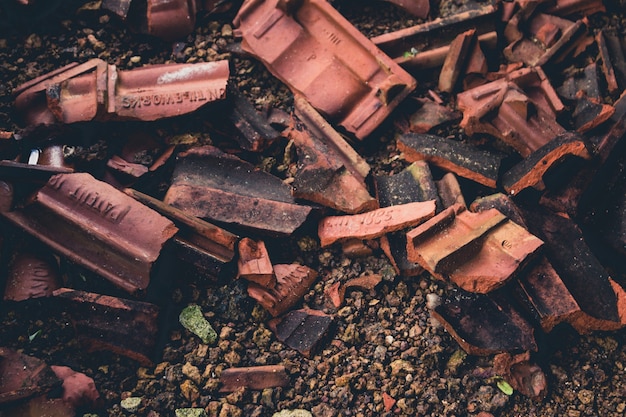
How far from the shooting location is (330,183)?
3.26 m

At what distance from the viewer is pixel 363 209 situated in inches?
127

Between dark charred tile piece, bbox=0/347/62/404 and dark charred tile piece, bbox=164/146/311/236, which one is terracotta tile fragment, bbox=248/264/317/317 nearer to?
dark charred tile piece, bbox=164/146/311/236

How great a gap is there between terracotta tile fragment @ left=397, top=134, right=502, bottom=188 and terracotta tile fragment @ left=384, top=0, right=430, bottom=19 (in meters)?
1.12

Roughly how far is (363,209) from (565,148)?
1200mm

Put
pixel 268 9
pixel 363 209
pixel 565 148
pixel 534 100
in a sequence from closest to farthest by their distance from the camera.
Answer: pixel 565 148, pixel 363 209, pixel 534 100, pixel 268 9

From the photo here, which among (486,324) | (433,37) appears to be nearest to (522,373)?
(486,324)

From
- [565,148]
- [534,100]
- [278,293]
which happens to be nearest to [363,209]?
[278,293]

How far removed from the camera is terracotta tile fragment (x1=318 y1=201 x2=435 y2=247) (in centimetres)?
310

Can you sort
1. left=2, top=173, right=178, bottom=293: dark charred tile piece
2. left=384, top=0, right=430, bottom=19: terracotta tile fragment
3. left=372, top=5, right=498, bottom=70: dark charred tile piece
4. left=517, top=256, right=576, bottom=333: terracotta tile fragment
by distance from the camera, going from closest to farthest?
1. left=517, top=256, right=576, bottom=333: terracotta tile fragment
2. left=2, top=173, right=178, bottom=293: dark charred tile piece
3. left=372, top=5, right=498, bottom=70: dark charred tile piece
4. left=384, top=0, right=430, bottom=19: terracotta tile fragment

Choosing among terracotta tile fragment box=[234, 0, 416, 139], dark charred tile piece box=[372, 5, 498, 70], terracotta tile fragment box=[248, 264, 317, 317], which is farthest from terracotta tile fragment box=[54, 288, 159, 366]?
dark charred tile piece box=[372, 5, 498, 70]

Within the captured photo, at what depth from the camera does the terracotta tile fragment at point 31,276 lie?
117 inches

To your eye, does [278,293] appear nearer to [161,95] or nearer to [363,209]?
[363,209]

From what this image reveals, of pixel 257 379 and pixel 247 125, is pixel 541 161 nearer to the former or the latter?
pixel 247 125

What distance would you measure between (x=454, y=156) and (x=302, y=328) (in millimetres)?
1419
